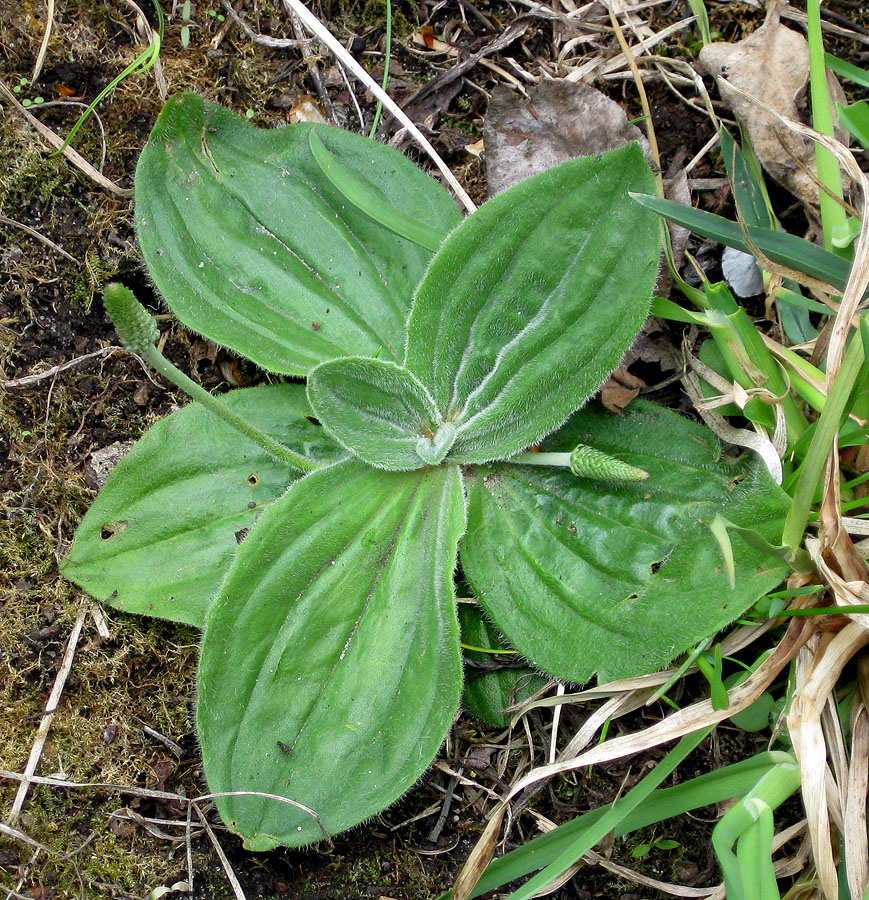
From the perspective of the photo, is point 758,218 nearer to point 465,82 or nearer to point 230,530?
point 465,82

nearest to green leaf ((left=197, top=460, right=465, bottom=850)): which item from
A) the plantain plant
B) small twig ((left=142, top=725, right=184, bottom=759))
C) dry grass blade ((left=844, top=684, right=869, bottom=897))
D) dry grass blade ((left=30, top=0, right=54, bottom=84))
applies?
the plantain plant

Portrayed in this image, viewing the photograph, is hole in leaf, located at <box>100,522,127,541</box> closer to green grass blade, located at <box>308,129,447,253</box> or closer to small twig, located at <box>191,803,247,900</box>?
small twig, located at <box>191,803,247,900</box>

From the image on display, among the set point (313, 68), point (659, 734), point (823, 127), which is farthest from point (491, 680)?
point (313, 68)

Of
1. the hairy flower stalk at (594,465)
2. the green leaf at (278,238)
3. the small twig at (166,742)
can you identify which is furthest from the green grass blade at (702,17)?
the small twig at (166,742)

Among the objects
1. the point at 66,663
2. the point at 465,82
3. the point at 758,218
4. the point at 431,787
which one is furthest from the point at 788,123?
the point at 66,663

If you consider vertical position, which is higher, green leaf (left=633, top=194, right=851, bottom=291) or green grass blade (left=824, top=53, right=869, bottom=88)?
green grass blade (left=824, top=53, right=869, bottom=88)

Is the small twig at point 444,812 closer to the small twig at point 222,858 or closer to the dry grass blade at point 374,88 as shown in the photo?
the small twig at point 222,858

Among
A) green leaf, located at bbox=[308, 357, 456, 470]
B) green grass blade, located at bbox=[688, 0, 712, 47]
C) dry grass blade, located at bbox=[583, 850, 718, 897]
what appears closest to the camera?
green leaf, located at bbox=[308, 357, 456, 470]
